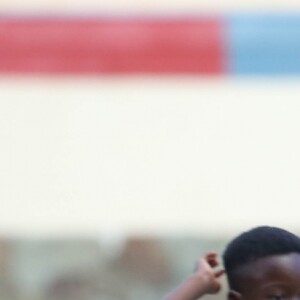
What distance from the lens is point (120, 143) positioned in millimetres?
5547

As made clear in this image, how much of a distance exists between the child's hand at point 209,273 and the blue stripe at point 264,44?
2.82 meters

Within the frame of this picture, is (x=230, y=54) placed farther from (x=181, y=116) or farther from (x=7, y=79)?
(x=7, y=79)

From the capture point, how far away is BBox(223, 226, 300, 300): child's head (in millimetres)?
2707

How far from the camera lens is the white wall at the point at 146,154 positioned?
546 centimetres

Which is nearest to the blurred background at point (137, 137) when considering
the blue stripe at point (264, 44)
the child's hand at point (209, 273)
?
the blue stripe at point (264, 44)

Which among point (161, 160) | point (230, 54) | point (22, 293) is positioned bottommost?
point (22, 293)

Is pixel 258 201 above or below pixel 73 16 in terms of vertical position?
below

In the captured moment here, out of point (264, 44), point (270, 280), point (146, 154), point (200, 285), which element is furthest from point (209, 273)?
point (264, 44)

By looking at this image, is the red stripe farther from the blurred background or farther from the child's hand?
the child's hand

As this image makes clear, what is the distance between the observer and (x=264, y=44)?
18.4 ft

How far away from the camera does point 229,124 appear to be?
219 inches

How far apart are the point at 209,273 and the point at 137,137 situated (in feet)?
9.10

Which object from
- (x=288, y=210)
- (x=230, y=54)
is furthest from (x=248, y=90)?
→ (x=288, y=210)

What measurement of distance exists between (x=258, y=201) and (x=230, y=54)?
583 mm
